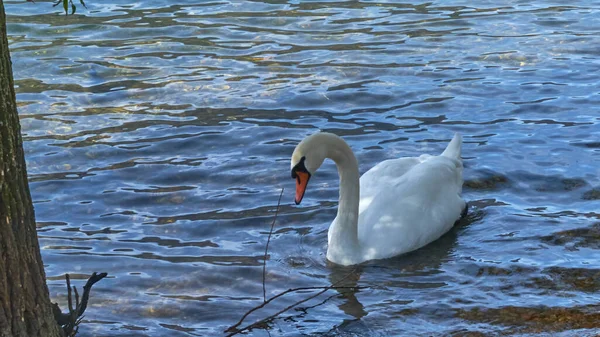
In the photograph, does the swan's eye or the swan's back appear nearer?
the swan's eye

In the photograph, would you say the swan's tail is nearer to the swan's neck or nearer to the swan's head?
the swan's neck

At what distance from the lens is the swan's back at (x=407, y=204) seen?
7.36 meters

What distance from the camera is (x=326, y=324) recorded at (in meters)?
6.15

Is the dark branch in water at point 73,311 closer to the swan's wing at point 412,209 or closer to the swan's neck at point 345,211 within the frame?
the swan's neck at point 345,211

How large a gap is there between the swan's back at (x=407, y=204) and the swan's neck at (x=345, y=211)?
165mm

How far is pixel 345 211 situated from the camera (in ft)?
23.8

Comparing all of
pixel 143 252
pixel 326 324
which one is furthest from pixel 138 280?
pixel 326 324

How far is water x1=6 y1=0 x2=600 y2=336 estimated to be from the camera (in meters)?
6.42

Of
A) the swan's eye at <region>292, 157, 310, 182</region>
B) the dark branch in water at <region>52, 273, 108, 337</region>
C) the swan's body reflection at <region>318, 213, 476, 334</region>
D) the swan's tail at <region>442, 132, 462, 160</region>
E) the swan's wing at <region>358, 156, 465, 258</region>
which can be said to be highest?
the dark branch in water at <region>52, 273, 108, 337</region>

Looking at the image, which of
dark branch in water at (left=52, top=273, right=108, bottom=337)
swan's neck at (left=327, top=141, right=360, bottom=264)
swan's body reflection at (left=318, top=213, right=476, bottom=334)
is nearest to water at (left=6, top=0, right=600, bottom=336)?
swan's body reflection at (left=318, top=213, right=476, bottom=334)

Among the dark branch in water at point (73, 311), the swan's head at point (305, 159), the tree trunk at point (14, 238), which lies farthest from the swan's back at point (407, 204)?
the tree trunk at point (14, 238)

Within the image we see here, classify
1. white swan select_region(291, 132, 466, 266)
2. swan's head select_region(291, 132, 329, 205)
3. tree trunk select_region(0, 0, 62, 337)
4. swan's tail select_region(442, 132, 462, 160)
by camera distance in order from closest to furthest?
tree trunk select_region(0, 0, 62, 337) < swan's head select_region(291, 132, 329, 205) < white swan select_region(291, 132, 466, 266) < swan's tail select_region(442, 132, 462, 160)

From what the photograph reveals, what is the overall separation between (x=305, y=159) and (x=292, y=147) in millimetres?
2643

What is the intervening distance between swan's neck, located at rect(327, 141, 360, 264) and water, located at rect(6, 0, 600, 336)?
0.48ft
